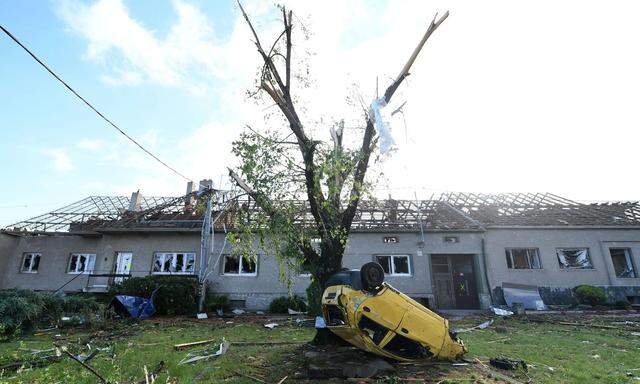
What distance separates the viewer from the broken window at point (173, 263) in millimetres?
17156

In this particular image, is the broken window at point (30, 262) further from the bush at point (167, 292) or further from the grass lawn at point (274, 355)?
the grass lawn at point (274, 355)

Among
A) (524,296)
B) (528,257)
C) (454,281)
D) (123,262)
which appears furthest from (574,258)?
(123,262)

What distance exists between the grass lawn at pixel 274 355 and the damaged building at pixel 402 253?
5.02 meters

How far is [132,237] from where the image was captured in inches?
692

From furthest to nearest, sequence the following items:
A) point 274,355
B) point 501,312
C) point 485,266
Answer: point 485,266
point 501,312
point 274,355

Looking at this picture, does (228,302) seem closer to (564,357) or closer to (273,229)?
(273,229)

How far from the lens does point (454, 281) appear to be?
1780 centimetres

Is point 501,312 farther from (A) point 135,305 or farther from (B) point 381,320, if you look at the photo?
(A) point 135,305

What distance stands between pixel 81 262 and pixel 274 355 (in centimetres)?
1683

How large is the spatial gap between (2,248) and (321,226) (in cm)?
2075

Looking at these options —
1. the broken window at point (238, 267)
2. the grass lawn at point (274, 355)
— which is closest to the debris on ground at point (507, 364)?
the grass lawn at point (274, 355)

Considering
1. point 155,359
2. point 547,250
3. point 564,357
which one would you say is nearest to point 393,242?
point 547,250

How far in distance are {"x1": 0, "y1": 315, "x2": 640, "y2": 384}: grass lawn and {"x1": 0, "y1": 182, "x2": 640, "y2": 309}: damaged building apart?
16.5 ft

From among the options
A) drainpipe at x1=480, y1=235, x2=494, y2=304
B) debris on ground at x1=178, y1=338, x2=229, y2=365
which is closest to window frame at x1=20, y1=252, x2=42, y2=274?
debris on ground at x1=178, y1=338, x2=229, y2=365
